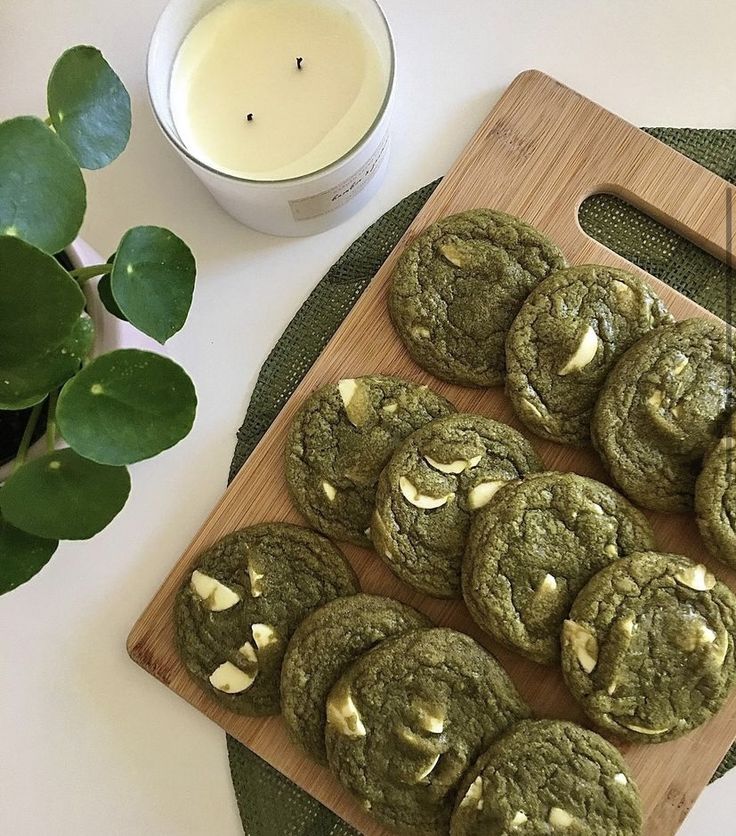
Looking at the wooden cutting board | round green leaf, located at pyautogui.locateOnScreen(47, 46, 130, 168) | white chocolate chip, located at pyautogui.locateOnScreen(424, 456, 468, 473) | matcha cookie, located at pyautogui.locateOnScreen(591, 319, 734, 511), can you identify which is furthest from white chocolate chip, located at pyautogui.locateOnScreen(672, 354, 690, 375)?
round green leaf, located at pyautogui.locateOnScreen(47, 46, 130, 168)

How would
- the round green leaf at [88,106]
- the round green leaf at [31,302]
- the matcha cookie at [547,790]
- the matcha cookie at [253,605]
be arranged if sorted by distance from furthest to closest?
the matcha cookie at [253,605] < the matcha cookie at [547,790] < the round green leaf at [88,106] < the round green leaf at [31,302]

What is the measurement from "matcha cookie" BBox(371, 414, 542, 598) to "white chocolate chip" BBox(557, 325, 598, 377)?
0.29 feet

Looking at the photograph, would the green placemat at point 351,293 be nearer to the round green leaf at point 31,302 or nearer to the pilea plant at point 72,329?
the pilea plant at point 72,329

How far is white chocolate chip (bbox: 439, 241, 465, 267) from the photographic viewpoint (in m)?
0.88

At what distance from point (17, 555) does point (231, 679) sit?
0.27m

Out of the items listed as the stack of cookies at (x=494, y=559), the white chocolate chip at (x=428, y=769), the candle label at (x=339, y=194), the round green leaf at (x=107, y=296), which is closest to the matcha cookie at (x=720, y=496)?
the stack of cookies at (x=494, y=559)

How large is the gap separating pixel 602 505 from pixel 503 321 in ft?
0.68

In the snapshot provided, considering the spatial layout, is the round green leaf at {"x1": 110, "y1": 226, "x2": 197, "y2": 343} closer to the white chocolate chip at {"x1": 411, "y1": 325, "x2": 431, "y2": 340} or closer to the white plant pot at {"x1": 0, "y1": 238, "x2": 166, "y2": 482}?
the white plant pot at {"x1": 0, "y1": 238, "x2": 166, "y2": 482}

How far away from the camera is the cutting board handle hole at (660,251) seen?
3.05 ft

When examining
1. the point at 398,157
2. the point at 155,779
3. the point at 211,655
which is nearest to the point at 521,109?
the point at 398,157

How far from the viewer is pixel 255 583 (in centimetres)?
85

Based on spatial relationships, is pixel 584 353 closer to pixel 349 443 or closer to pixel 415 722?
pixel 349 443

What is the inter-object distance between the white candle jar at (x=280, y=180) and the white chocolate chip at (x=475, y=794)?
22.3 inches

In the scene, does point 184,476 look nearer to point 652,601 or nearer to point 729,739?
point 652,601
